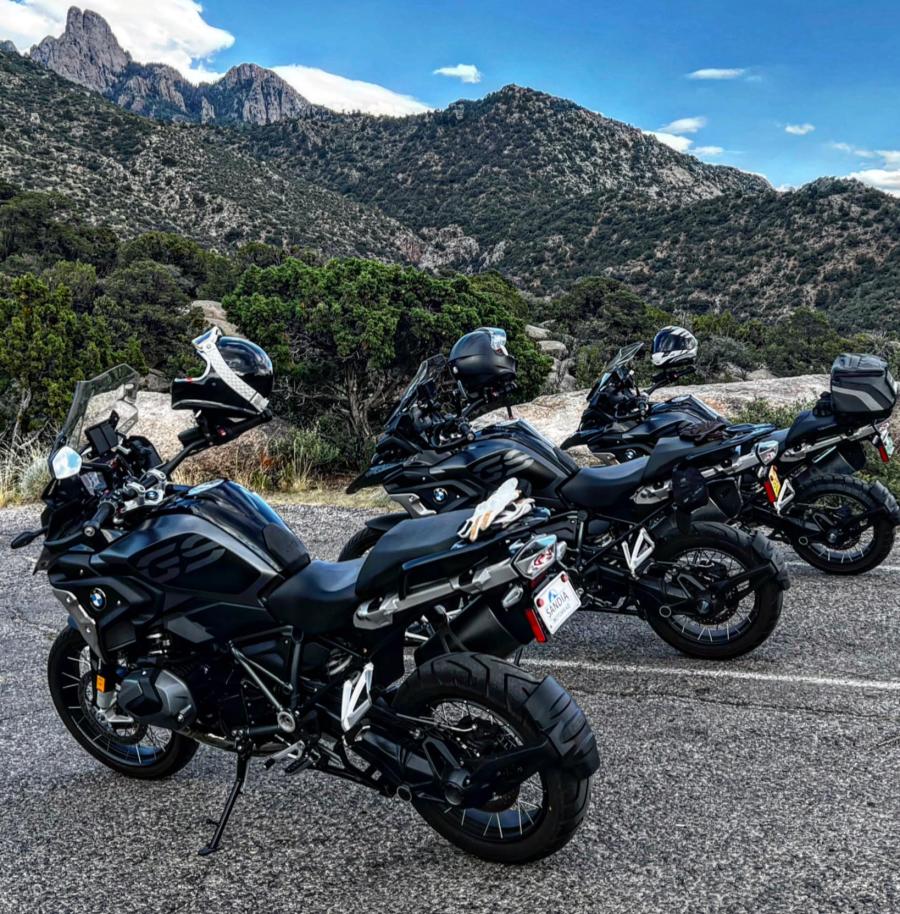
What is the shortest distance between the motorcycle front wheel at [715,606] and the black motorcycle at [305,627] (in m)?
1.97

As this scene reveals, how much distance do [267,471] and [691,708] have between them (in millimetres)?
7347

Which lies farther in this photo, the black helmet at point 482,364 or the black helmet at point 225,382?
the black helmet at point 482,364

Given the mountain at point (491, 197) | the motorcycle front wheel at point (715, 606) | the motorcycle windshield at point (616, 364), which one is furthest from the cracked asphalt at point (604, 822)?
the mountain at point (491, 197)

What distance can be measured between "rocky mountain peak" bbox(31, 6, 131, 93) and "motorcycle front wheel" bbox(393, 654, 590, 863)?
174291 mm

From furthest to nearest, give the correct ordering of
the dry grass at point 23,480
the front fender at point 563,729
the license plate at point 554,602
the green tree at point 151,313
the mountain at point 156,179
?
the mountain at point 156,179
the green tree at point 151,313
the dry grass at point 23,480
the license plate at point 554,602
the front fender at point 563,729

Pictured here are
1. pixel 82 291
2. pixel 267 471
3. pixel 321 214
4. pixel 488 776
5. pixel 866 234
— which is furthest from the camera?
pixel 321 214

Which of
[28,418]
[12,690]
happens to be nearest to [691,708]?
[12,690]

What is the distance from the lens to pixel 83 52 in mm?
155250

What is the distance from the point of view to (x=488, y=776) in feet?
8.73

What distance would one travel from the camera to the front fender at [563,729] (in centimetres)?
256

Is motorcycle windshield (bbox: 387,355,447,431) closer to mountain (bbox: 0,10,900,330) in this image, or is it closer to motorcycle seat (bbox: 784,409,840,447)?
motorcycle seat (bbox: 784,409,840,447)

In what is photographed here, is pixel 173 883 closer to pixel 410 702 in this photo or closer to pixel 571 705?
pixel 410 702

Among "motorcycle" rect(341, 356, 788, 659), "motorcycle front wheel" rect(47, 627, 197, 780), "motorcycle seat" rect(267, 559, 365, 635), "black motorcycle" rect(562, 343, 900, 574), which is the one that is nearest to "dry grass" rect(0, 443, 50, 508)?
"motorcycle" rect(341, 356, 788, 659)

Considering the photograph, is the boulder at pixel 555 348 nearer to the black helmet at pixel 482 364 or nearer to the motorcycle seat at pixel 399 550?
the black helmet at pixel 482 364
